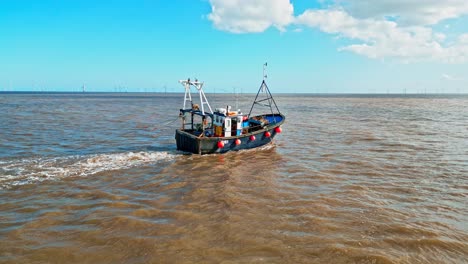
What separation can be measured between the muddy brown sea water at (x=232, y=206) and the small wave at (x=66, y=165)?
62 mm

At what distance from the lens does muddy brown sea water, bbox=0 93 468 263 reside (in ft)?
27.5

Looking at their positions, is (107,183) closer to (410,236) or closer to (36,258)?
(36,258)

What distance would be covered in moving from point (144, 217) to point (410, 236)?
8.52 meters

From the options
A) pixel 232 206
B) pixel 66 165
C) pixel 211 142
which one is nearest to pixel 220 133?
pixel 211 142

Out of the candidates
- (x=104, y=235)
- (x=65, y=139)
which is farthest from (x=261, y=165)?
(x=65, y=139)

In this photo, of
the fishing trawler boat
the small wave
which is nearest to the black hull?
the fishing trawler boat

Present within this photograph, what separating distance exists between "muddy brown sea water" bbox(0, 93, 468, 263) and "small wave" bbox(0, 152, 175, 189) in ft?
0.20

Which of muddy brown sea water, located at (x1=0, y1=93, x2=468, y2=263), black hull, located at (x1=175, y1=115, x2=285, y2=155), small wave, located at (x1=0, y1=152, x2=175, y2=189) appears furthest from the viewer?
black hull, located at (x1=175, y1=115, x2=285, y2=155)

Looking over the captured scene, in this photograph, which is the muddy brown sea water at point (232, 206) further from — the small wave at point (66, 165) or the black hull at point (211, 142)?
A: the black hull at point (211, 142)

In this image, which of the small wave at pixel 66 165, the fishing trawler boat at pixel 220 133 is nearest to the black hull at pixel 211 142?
the fishing trawler boat at pixel 220 133

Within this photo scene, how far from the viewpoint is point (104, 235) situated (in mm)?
9164

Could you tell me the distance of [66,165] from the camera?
16.9m

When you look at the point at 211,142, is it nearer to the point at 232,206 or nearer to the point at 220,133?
the point at 220,133

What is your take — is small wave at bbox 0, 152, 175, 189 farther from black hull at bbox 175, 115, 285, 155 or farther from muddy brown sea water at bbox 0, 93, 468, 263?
black hull at bbox 175, 115, 285, 155
